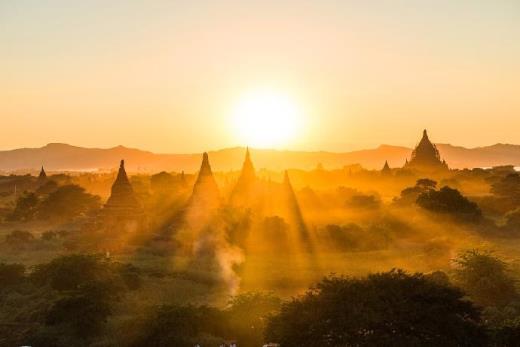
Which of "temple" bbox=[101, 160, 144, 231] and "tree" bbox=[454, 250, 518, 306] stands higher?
"temple" bbox=[101, 160, 144, 231]

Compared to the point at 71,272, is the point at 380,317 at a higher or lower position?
higher

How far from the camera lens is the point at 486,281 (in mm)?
28312

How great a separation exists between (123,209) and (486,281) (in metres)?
28.8

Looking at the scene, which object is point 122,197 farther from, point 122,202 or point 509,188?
point 509,188

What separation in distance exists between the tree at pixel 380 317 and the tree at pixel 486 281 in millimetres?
10250

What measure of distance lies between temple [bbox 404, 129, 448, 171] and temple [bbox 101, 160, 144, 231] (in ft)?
227

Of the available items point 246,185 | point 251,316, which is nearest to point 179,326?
point 251,316

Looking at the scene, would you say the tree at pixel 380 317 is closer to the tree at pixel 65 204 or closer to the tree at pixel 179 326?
the tree at pixel 179 326

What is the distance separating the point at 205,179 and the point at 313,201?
24.8 m

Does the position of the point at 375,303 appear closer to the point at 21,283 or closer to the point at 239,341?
the point at 239,341

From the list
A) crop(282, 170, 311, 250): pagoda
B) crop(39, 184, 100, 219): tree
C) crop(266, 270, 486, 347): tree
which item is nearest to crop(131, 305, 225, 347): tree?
crop(266, 270, 486, 347): tree

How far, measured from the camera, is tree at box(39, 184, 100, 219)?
69000 mm

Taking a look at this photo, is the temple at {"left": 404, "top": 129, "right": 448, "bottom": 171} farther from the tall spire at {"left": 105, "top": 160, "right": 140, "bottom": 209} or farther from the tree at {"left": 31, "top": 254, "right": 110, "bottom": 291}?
the tree at {"left": 31, "top": 254, "right": 110, "bottom": 291}

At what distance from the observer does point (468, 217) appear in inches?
2087
